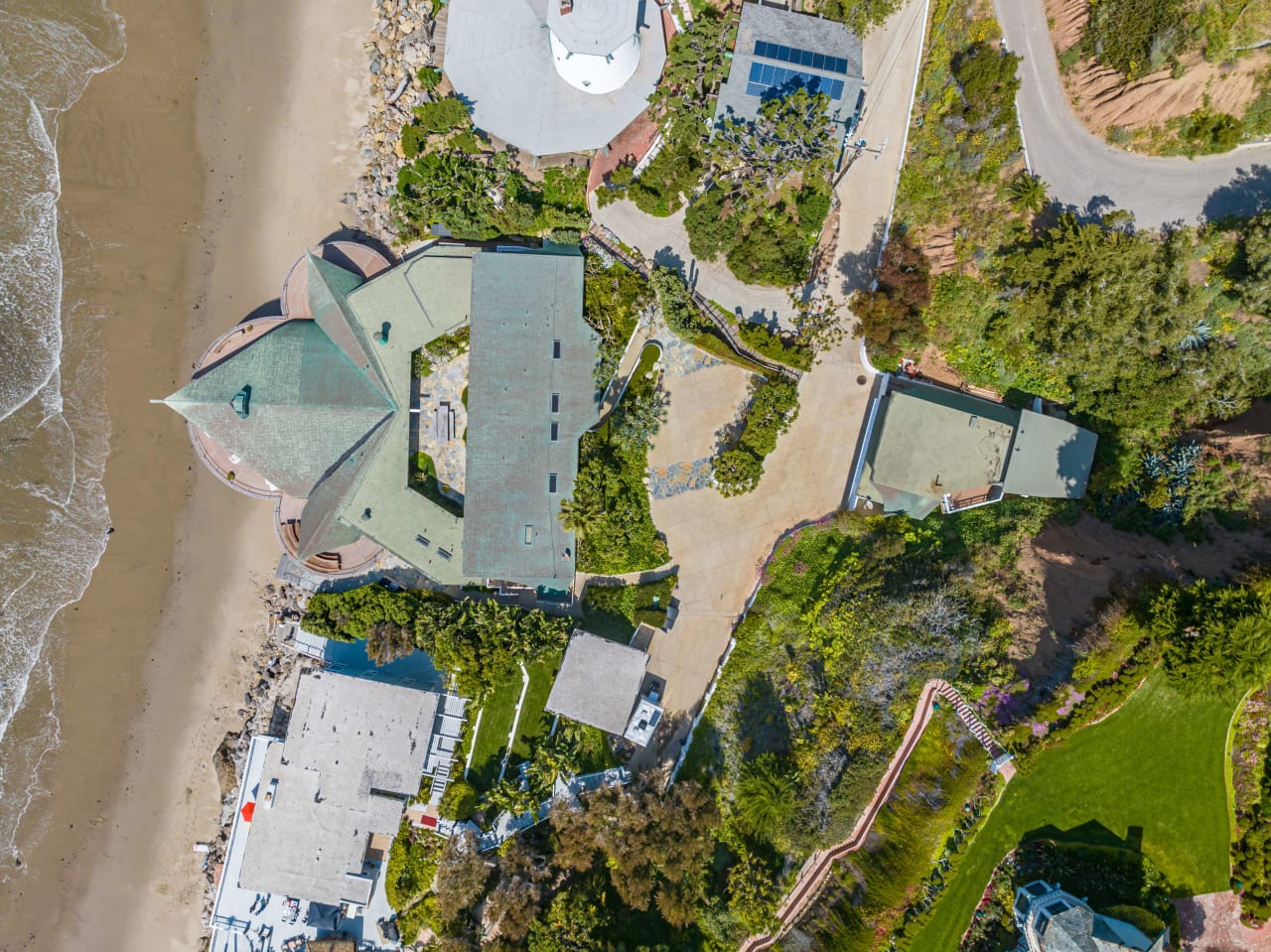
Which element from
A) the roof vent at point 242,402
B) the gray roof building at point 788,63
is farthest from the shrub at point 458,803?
the gray roof building at point 788,63

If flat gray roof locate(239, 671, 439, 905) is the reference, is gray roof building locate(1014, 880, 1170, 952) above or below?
above

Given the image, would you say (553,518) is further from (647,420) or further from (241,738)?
(241,738)

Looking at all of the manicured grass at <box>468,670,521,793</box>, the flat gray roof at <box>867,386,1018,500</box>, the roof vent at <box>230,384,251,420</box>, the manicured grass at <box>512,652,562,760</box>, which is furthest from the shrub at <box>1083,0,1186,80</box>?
the roof vent at <box>230,384,251,420</box>

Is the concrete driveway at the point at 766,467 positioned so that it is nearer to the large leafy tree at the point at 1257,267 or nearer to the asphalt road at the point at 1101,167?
the asphalt road at the point at 1101,167

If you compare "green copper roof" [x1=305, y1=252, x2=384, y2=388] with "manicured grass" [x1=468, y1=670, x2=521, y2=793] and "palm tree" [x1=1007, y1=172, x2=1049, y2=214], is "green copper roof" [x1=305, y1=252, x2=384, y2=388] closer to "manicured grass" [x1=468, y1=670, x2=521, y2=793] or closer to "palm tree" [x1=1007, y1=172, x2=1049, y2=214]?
"manicured grass" [x1=468, y1=670, x2=521, y2=793]

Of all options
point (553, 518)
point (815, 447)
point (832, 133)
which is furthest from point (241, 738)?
point (832, 133)

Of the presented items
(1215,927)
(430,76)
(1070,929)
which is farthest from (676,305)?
(1215,927)
